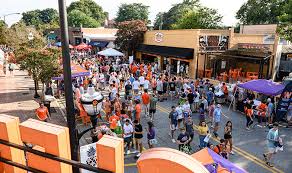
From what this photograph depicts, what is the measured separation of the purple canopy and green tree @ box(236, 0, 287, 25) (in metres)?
33.6

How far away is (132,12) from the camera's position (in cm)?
7888

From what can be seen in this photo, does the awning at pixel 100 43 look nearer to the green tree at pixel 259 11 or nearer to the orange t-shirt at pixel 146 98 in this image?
the green tree at pixel 259 11

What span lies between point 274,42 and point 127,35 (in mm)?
18648

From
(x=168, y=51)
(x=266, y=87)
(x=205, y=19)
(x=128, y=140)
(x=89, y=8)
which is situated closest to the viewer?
(x=128, y=140)

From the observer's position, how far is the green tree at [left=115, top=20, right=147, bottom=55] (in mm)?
36312

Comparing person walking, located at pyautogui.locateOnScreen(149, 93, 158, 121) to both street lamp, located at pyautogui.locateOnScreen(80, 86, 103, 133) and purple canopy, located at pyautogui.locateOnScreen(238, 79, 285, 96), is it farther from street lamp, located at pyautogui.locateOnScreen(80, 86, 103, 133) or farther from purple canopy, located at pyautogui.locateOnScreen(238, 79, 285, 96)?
street lamp, located at pyautogui.locateOnScreen(80, 86, 103, 133)

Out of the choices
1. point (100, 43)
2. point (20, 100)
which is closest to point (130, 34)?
point (100, 43)

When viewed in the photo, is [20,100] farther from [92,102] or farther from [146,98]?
[92,102]

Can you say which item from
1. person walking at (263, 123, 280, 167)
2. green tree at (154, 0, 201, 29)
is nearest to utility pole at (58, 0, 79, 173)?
person walking at (263, 123, 280, 167)

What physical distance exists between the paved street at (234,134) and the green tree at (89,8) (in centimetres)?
7481

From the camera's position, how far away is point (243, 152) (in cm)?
1165

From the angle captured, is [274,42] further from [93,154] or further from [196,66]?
[93,154]

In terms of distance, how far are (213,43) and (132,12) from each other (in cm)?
5476

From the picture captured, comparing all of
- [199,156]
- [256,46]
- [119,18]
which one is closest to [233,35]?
[256,46]
